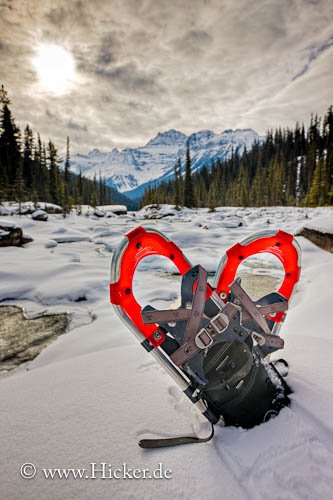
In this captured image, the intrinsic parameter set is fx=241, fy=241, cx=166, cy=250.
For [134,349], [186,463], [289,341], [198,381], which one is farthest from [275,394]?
[134,349]

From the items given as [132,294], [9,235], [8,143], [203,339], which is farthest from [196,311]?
[8,143]

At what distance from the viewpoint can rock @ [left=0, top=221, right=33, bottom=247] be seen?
383 inches

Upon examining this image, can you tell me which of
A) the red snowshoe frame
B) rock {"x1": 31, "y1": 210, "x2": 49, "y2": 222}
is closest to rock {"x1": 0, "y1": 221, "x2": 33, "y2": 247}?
the red snowshoe frame

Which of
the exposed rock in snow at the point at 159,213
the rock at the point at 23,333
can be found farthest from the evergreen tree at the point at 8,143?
the rock at the point at 23,333

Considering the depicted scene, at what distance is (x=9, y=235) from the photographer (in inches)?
387

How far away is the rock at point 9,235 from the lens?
9.72 m

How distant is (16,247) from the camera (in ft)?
32.1

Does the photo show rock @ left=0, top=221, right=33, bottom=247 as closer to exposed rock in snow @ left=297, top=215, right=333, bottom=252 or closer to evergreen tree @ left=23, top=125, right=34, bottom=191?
exposed rock in snow @ left=297, top=215, right=333, bottom=252

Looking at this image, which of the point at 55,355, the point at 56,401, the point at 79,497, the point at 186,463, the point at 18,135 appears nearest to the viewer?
the point at 79,497

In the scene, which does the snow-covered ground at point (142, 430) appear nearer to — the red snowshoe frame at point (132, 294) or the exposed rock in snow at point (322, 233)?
the red snowshoe frame at point (132, 294)

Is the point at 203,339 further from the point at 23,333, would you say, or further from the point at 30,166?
the point at 30,166

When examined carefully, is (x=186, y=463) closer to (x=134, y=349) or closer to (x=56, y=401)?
(x=56, y=401)

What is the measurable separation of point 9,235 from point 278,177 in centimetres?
6098

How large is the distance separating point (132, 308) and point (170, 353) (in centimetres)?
33
